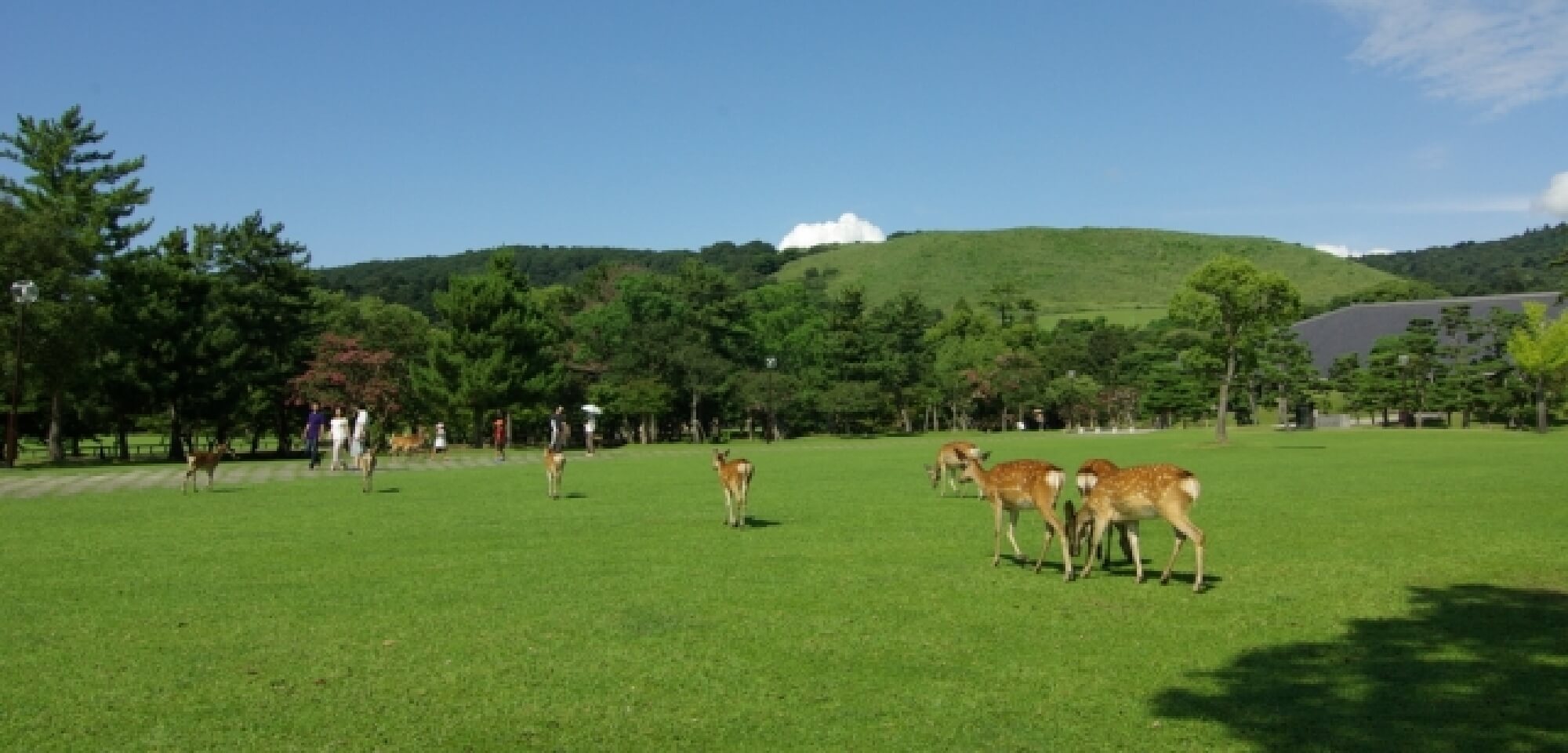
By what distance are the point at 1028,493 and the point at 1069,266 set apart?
168m

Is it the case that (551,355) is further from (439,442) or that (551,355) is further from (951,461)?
(951,461)

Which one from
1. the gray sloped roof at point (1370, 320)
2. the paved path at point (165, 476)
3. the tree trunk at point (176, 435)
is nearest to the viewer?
the paved path at point (165, 476)

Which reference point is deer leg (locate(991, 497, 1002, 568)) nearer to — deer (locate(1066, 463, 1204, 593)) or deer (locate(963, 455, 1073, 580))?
deer (locate(963, 455, 1073, 580))

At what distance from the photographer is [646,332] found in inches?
2803

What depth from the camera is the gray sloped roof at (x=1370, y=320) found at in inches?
3812

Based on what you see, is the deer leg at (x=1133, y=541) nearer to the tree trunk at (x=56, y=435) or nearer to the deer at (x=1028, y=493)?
the deer at (x=1028, y=493)

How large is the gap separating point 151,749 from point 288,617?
3.54 meters

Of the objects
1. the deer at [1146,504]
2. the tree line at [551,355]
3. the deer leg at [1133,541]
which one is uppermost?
the tree line at [551,355]

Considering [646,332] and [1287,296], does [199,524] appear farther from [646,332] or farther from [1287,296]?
[646,332]

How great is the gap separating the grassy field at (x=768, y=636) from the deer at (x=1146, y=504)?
18.0 inches

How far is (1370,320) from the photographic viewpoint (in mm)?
101812

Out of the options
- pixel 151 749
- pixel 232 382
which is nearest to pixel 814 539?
pixel 151 749

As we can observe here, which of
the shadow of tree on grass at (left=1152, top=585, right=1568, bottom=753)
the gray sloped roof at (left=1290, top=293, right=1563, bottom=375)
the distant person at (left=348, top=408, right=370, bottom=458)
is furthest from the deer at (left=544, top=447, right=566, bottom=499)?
the gray sloped roof at (left=1290, top=293, right=1563, bottom=375)

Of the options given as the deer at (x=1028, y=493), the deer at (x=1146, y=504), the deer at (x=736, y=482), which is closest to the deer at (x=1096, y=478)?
the deer at (x=1028, y=493)
